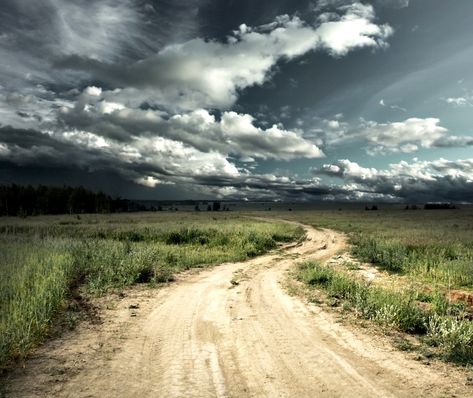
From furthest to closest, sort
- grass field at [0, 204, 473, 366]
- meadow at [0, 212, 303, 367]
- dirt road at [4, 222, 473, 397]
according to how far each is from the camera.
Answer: grass field at [0, 204, 473, 366] < meadow at [0, 212, 303, 367] < dirt road at [4, 222, 473, 397]

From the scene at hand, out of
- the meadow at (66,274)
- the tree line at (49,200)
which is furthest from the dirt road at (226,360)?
the tree line at (49,200)

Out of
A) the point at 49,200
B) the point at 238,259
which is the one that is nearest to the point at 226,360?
the point at 238,259

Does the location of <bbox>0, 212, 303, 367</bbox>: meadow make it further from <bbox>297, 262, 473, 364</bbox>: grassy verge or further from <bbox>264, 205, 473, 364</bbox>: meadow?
<bbox>297, 262, 473, 364</bbox>: grassy verge

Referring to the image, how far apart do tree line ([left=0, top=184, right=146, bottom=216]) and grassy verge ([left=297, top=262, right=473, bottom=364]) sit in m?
117

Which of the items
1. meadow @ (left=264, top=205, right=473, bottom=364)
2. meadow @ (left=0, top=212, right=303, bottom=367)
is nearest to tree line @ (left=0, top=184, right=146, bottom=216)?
meadow @ (left=0, top=212, right=303, bottom=367)

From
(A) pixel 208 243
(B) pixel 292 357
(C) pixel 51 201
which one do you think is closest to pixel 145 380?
(B) pixel 292 357

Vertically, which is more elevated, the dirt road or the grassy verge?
the grassy verge

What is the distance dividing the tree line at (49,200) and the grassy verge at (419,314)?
117 m

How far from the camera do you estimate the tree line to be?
11588 cm

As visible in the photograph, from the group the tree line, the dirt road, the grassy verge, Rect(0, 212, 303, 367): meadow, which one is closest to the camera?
the dirt road

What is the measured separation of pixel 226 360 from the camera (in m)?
7.06

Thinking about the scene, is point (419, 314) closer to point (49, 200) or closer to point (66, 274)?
point (66, 274)

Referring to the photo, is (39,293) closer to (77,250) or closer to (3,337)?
(3,337)

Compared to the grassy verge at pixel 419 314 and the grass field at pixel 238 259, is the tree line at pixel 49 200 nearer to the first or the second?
the grass field at pixel 238 259
